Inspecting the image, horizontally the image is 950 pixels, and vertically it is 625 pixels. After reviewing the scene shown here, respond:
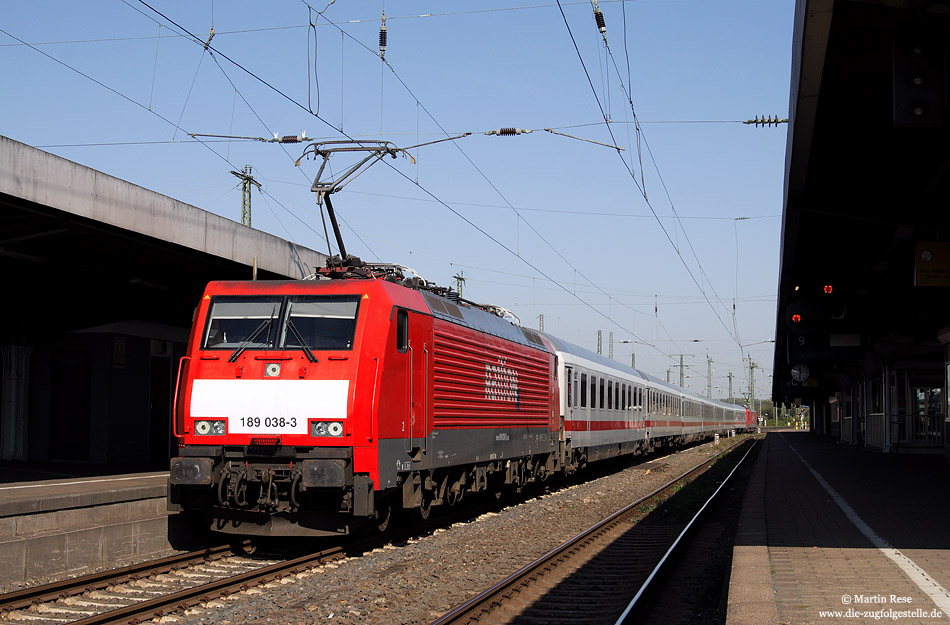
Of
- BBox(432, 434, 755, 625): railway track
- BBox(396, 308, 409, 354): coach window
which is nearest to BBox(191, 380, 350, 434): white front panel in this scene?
BBox(396, 308, 409, 354): coach window

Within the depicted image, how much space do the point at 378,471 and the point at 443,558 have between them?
5.13ft

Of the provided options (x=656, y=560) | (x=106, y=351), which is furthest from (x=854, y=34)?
(x=106, y=351)

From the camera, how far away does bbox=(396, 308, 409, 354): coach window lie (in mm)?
11633

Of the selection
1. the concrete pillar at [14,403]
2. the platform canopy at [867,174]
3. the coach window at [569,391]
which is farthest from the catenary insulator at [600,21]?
the concrete pillar at [14,403]

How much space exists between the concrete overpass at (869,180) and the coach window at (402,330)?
5246mm

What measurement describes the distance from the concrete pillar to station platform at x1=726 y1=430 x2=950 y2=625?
1456cm

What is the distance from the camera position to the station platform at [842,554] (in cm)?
764

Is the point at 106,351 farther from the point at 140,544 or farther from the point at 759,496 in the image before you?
the point at 759,496

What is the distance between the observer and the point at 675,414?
142 ft

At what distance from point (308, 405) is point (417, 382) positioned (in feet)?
6.16

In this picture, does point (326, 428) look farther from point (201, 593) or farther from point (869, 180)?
point (869, 180)

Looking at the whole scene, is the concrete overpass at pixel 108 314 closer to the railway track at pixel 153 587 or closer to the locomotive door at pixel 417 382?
the locomotive door at pixel 417 382

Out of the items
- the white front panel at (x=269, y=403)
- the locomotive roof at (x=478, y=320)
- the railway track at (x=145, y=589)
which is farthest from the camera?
the locomotive roof at (x=478, y=320)

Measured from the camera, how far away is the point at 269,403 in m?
10.8
